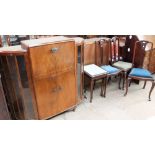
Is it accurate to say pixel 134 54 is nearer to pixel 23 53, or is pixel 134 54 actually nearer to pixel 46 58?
pixel 46 58

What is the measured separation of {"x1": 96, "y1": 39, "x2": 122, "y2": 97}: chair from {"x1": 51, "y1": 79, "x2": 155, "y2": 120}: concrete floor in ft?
0.79

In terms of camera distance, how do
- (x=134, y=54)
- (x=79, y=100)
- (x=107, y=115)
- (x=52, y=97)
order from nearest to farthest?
(x=52, y=97), (x=107, y=115), (x=79, y=100), (x=134, y=54)

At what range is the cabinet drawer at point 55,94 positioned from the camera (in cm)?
232

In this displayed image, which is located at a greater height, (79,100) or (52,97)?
(52,97)

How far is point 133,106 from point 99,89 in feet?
2.62

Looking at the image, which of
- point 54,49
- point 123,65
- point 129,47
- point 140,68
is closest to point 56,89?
point 54,49

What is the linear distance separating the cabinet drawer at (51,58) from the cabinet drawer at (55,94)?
118 mm

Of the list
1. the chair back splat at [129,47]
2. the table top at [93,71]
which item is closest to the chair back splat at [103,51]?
the table top at [93,71]

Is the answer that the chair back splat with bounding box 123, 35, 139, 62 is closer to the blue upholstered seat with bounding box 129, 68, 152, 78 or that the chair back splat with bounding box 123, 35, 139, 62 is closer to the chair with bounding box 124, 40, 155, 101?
the chair with bounding box 124, 40, 155, 101

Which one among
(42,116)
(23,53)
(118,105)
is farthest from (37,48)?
(118,105)

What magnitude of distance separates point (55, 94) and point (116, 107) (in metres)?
1.13

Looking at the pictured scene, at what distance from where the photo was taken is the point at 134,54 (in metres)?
3.46

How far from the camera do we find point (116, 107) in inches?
116

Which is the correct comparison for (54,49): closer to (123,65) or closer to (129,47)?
(123,65)
